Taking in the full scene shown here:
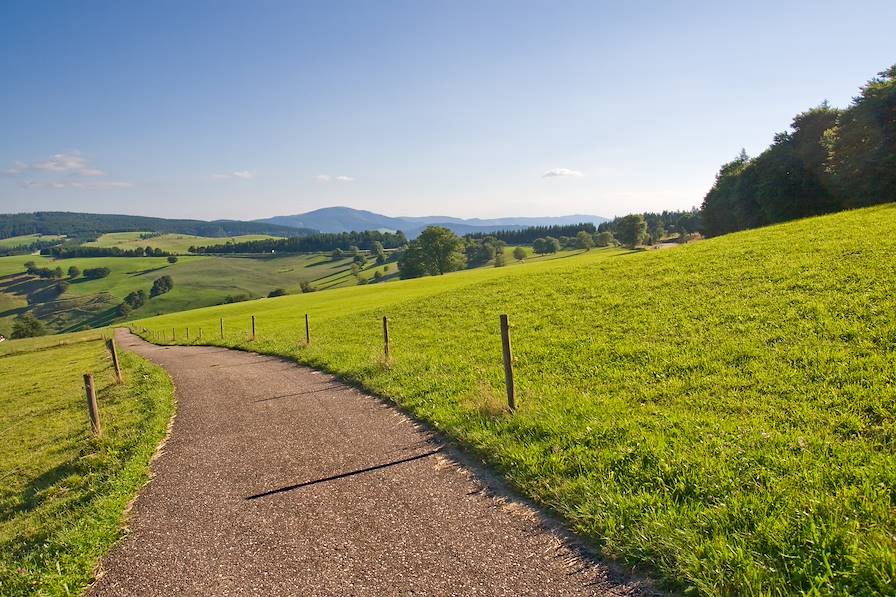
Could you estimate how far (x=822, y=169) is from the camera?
47625mm

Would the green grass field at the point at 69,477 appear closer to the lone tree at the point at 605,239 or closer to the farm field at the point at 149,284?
the farm field at the point at 149,284

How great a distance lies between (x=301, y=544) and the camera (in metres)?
5.84

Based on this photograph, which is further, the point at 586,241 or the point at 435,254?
the point at 586,241

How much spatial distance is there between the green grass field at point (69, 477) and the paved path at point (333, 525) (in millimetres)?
389


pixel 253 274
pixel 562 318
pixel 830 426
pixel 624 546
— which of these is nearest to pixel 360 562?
pixel 624 546

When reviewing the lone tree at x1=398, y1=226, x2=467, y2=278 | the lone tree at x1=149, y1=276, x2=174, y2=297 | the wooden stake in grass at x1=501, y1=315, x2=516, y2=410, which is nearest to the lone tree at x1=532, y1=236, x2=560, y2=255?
the lone tree at x1=398, y1=226, x2=467, y2=278

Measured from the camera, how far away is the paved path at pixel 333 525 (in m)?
5.05

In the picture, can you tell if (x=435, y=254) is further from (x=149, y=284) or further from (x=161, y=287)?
(x=149, y=284)

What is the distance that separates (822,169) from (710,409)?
54492 millimetres

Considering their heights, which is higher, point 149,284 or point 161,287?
point 149,284

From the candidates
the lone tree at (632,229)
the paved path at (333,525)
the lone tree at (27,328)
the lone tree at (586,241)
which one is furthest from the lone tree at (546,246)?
the paved path at (333,525)

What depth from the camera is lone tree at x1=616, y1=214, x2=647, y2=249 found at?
113562 millimetres

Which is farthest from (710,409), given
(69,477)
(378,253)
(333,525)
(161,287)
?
(378,253)

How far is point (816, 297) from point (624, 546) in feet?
40.1
